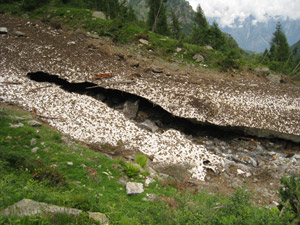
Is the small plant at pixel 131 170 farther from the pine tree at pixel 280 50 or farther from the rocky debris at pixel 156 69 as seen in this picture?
the pine tree at pixel 280 50

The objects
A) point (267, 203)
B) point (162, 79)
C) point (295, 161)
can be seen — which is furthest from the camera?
point (162, 79)

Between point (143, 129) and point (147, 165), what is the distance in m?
3.32

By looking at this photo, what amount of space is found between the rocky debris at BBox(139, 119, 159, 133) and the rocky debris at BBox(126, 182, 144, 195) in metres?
5.70

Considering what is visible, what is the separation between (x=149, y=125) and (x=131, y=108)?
2202mm

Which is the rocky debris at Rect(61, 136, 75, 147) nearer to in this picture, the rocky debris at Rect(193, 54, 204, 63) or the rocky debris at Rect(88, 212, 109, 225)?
the rocky debris at Rect(88, 212, 109, 225)

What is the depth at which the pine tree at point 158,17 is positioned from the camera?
35244mm

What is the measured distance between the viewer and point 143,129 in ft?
42.5

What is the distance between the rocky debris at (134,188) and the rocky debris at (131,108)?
698 centimetres

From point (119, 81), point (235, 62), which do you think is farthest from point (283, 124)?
point (119, 81)

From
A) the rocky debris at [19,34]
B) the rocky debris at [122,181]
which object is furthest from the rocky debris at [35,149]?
the rocky debris at [19,34]

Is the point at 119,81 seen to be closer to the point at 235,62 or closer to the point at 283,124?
the point at 283,124

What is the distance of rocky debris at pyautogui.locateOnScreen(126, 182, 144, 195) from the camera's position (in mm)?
7682

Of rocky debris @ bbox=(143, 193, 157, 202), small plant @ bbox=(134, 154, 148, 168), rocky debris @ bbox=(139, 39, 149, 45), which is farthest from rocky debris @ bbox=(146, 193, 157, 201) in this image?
rocky debris @ bbox=(139, 39, 149, 45)

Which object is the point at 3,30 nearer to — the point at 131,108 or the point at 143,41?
the point at 143,41
